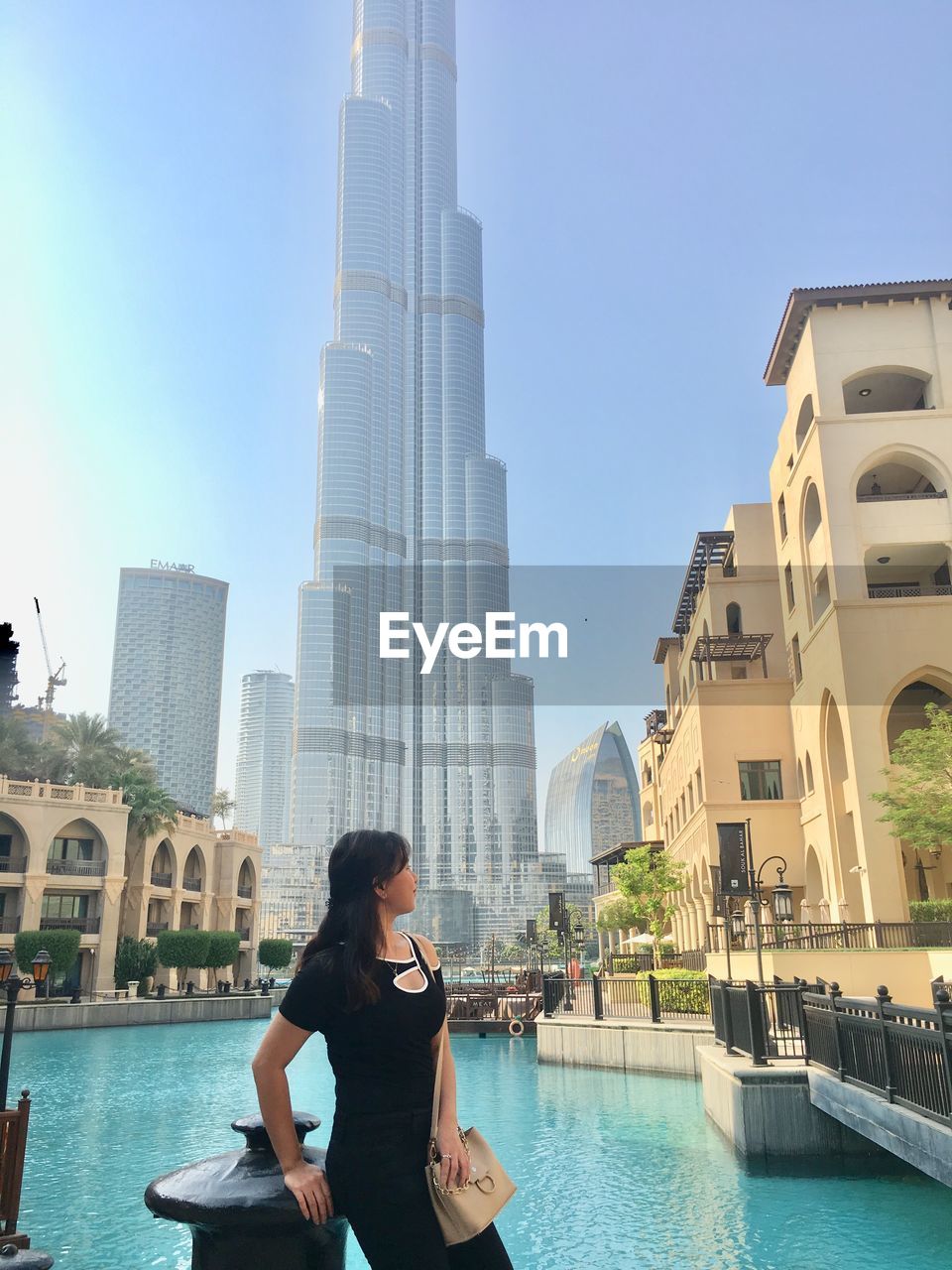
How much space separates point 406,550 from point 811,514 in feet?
323

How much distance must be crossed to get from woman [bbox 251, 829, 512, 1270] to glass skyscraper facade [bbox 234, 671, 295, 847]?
18366 centimetres

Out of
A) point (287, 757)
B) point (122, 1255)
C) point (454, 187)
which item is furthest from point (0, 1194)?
point (287, 757)

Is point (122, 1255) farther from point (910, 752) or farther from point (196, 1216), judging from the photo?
point (910, 752)

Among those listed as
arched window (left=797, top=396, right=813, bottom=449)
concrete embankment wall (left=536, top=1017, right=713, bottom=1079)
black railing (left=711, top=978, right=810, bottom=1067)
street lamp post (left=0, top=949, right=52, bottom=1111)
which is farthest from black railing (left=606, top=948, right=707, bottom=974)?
street lamp post (left=0, top=949, right=52, bottom=1111)

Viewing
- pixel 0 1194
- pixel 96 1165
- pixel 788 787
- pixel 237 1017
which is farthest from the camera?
pixel 237 1017

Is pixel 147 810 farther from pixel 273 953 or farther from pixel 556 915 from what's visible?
pixel 556 915

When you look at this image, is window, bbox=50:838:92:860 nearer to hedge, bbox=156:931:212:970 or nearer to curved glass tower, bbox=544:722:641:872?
hedge, bbox=156:931:212:970

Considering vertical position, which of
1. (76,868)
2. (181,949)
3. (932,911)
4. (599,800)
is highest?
(599,800)

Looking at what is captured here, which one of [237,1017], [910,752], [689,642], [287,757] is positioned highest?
[287,757]

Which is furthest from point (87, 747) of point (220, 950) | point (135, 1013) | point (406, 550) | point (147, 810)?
point (406, 550)

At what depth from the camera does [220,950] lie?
49.1 meters

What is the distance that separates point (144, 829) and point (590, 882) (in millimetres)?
123156

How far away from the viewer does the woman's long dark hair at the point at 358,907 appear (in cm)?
263

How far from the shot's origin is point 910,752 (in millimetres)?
24344
